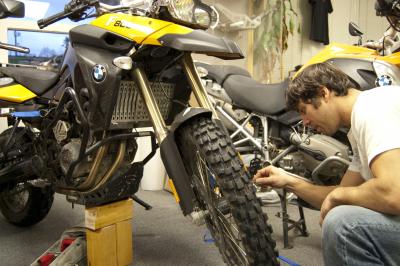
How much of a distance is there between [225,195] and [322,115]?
37 centimetres

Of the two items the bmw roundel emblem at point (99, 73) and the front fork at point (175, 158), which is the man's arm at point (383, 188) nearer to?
the front fork at point (175, 158)

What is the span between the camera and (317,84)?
3.71 ft

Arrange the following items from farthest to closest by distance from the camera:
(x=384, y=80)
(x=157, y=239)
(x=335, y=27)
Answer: (x=335, y=27) < (x=157, y=239) < (x=384, y=80)

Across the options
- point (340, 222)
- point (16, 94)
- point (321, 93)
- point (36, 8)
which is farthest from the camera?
point (36, 8)

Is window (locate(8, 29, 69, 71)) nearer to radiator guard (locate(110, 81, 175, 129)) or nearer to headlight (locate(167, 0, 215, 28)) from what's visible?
radiator guard (locate(110, 81, 175, 129))

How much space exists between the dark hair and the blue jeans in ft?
1.11

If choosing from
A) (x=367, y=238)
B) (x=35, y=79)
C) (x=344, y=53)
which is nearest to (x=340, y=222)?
(x=367, y=238)

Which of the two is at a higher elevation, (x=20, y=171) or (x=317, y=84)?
(x=317, y=84)

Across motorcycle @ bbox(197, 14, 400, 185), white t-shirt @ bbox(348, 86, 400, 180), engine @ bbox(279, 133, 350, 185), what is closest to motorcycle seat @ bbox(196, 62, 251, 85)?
motorcycle @ bbox(197, 14, 400, 185)

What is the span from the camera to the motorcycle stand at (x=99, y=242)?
1.49 meters

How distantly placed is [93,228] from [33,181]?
18.5 inches

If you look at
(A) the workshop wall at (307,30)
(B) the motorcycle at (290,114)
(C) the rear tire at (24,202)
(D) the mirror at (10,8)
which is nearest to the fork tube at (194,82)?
(B) the motorcycle at (290,114)

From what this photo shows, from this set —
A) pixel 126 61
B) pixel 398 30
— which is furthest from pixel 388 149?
pixel 398 30

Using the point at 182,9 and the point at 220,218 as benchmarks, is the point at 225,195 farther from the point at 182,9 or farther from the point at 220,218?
the point at 182,9
